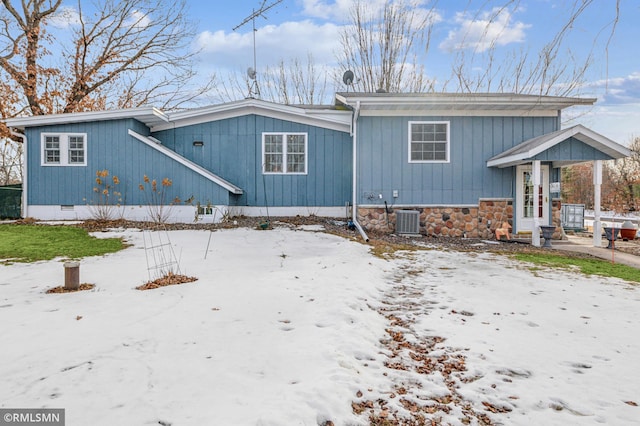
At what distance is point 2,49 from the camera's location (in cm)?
1551

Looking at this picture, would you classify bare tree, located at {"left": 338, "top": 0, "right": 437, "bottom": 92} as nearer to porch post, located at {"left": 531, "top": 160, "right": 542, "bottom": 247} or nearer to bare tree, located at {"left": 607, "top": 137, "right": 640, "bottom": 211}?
porch post, located at {"left": 531, "top": 160, "right": 542, "bottom": 247}

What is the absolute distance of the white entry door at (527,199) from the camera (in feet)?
33.3

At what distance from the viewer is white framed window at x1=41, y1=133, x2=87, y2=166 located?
10.7 m

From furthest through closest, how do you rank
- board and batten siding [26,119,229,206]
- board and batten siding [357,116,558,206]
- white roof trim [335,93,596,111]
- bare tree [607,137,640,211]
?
1. bare tree [607,137,640,211]
2. board and batten siding [26,119,229,206]
3. board and batten siding [357,116,558,206]
4. white roof trim [335,93,596,111]

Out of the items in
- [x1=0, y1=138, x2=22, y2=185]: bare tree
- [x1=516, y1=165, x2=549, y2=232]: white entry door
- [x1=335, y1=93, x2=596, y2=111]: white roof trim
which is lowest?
[x1=516, y1=165, x2=549, y2=232]: white entry door

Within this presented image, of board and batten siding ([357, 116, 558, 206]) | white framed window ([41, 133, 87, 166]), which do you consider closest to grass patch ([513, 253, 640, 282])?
board and batten siding ([357, 116, 558, 206])

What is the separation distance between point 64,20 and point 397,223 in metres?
17.8

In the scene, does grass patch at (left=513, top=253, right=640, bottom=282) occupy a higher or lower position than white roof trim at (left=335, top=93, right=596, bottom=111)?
lower

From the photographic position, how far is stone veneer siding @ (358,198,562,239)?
1042 cm

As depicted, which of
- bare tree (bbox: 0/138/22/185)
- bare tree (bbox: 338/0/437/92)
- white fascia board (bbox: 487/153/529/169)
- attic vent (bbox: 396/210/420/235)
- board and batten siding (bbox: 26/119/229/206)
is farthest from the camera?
bare tree (bbox: 0/138/22/185)

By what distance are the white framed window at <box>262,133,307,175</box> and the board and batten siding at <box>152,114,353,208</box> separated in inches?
5.5

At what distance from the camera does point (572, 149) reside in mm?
8930

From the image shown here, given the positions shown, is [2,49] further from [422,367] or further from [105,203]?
[422,367]

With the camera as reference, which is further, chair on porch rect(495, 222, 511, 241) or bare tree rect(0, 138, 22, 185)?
bare tree rect(0, 138, 22, 185)
